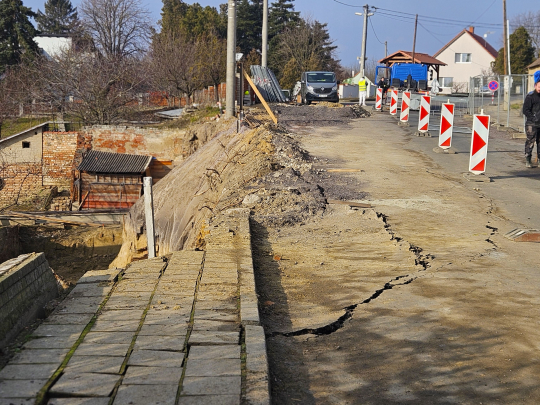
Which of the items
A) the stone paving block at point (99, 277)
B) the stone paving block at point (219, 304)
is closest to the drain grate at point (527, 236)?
the stone paving block at point (219, 304)

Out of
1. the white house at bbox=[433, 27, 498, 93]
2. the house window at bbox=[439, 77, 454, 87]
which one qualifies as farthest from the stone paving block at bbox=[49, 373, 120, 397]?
the white house at bbox=[433, 27, 498, 93]

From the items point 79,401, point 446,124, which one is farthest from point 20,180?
point 79,401

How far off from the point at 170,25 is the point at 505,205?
5632 centimetres

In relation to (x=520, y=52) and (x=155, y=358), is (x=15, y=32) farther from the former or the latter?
(x=155, y=358)

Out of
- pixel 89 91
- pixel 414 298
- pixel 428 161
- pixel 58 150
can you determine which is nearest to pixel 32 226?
pixel 58 150

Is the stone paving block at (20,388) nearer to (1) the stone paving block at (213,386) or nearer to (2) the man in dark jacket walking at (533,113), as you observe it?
(1) the stone paving block at (213,386)

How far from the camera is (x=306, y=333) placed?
4238 millimetres

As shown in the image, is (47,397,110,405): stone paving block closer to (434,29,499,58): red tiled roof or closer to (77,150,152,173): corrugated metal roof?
(77,150,152,173): corrugated metal roof

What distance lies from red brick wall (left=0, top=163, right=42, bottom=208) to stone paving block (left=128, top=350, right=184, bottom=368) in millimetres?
26972

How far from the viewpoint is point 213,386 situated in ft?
10.3

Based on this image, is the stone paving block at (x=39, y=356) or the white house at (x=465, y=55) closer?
the stone paving block at (x=39, y=356)

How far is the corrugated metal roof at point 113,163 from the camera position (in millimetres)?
27219

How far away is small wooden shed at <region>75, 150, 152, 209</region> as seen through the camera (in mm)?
27266

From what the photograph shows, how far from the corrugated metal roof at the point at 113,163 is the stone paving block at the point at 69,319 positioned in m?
23.4
